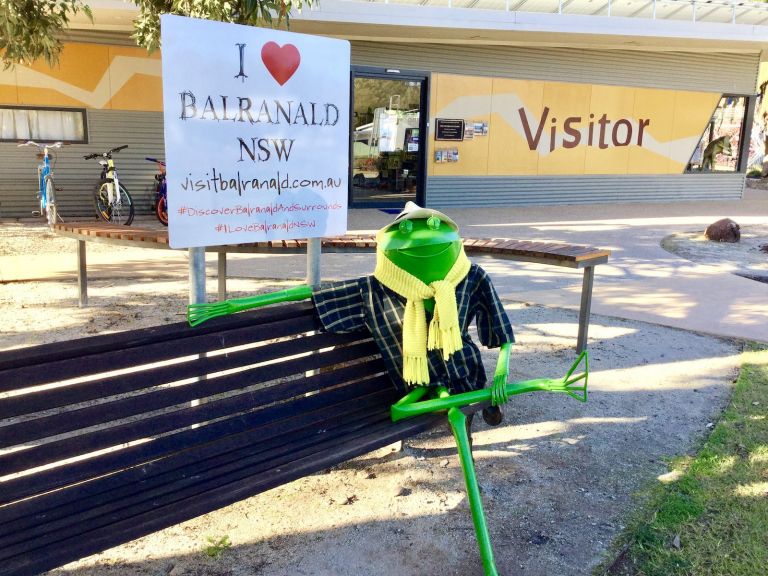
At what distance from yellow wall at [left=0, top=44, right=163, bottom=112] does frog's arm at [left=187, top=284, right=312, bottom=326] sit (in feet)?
30.3

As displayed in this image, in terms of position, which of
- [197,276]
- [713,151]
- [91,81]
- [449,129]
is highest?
[91,81]

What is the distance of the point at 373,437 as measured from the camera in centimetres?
272

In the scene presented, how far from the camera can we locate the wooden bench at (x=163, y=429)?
2125 mm

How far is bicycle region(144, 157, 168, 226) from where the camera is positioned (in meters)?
10.8

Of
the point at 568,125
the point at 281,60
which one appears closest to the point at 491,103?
the point at 568,125

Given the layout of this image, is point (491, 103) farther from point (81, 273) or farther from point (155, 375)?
point (155, 375)

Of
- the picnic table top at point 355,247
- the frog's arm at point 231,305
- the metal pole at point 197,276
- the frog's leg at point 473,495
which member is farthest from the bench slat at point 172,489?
the picnic table top at point 355,247

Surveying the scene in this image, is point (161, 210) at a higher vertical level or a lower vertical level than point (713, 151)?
lower

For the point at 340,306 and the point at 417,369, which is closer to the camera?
the point at 417,369

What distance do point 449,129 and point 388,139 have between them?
50.2 inches

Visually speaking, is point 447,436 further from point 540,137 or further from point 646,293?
point 540,137

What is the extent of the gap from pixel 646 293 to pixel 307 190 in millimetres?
4936

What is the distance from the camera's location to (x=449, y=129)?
1378 centimetres

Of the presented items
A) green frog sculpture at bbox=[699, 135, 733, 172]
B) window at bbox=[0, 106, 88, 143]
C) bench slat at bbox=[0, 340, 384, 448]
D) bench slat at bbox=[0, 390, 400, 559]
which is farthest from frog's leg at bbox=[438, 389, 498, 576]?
green frog sculpture at bbox=[699, 135, 733, 172]
